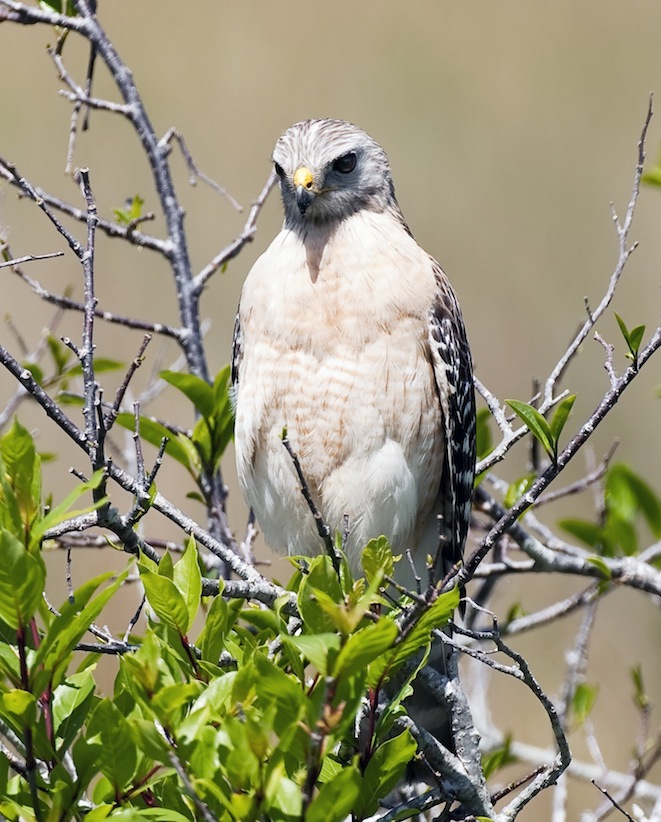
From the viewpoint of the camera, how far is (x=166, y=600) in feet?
6.97

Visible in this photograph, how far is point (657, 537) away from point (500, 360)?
3.58 m

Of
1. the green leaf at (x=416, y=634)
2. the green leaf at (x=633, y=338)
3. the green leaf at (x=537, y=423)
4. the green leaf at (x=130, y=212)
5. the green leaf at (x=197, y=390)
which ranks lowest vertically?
the green leaf at (x=416, y=634)

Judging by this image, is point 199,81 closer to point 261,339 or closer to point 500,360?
point 500,360

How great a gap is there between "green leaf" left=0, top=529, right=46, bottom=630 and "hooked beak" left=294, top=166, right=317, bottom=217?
2257mm

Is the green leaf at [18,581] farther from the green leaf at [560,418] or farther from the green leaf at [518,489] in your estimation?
the green leaf at [518,489]

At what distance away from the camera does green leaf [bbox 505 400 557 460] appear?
267 cm

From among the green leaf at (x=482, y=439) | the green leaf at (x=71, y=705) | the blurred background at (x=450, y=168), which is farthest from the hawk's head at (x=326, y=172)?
the blurred background at (x=450, y=168)

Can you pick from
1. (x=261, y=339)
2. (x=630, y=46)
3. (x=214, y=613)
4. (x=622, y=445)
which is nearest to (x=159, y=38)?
(x=630, y=46)

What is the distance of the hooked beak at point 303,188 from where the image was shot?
3969 mm

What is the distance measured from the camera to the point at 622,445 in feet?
25.7

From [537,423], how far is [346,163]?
1835 millimetres

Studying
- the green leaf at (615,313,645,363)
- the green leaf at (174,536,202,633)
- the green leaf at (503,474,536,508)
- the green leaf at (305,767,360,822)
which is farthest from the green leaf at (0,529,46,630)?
the green leaf at (503,474,536,508)

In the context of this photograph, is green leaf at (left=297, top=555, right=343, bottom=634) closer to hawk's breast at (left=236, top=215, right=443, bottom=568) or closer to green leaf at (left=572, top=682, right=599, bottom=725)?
hawk's breast at (left=236, top=215, right=443, bottom=568)

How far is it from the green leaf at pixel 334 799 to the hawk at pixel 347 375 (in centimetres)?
211
